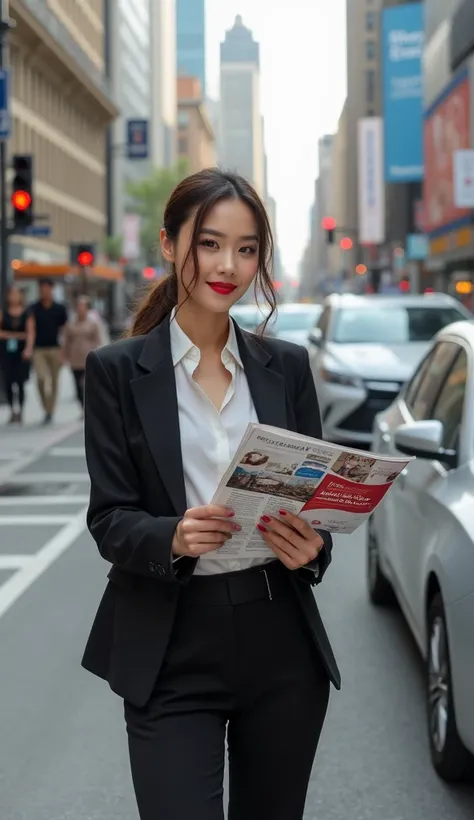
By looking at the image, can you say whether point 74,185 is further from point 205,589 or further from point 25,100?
point 205,589

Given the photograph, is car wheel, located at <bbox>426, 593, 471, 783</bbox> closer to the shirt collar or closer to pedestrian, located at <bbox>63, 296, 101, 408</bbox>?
the shirt collar

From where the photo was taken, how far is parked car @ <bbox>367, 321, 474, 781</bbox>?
432cm

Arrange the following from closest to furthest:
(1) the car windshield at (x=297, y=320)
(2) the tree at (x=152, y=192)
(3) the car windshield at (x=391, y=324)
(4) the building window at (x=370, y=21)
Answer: (3) the car windshield at (x=391, y=324), (1) the car windshield at (x=297, y=320), (2) the tree at (x=152, y=192), (4) the building window at (x=370, y=21)

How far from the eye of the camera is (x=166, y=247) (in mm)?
2910

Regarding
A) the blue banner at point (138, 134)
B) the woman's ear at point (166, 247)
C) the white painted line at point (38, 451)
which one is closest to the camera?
the woman's ear at point (166, 247)

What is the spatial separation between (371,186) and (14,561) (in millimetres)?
98172

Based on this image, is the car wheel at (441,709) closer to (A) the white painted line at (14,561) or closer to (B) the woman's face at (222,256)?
(B) the woman's face at (222,256)

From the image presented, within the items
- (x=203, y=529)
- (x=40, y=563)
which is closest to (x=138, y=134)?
(x=40, y=563)

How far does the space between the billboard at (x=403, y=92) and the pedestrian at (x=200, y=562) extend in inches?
3103

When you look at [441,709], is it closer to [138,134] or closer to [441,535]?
[441,535]

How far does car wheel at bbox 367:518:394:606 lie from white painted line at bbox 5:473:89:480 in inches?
244

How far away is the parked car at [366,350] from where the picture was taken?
14.0 metres

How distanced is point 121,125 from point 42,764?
4058 inches

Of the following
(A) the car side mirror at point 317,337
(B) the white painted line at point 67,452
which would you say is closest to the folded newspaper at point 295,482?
(B) the white painted line at point 67,452
